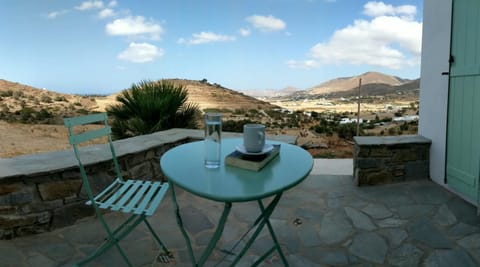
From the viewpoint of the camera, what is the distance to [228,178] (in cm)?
118

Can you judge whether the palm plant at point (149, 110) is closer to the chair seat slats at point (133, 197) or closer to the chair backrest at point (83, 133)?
the chair backrest at point (83, 133)

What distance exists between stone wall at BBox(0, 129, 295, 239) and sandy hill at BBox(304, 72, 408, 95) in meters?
16.8

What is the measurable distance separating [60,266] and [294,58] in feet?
67.8

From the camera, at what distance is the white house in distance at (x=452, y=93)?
7.89ft

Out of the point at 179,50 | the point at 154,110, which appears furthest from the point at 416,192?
the point at 179,50

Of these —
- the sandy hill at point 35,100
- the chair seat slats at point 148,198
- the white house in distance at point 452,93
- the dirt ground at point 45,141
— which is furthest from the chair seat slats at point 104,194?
the sandy hill at point 35,100

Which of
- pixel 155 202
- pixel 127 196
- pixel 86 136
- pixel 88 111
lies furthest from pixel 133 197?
pixel 88 111

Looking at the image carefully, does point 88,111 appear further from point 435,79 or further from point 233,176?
point 233,176

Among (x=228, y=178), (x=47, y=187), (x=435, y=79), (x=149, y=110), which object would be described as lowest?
(x=47, y=187)

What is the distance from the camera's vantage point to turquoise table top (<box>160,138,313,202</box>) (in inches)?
40.9

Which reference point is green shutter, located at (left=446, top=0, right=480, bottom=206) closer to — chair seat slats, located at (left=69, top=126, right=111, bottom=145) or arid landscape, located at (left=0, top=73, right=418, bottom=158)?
arid landscape, located at (left=0, top=73, right=418, bottom=158)

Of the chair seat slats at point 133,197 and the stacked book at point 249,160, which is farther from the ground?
the stacked book at point 249,160

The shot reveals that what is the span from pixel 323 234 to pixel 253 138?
116 cm

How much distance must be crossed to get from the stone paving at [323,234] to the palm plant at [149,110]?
1578mm
